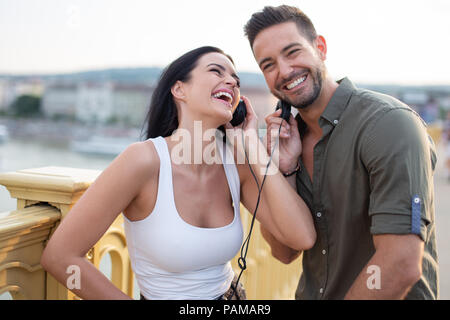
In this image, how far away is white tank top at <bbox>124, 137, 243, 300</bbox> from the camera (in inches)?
62.4

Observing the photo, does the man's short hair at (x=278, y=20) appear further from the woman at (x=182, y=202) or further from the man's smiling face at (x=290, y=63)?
the woman at (x=182, y=202)

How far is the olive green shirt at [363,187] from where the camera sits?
1.48 m

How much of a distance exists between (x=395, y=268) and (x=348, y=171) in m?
0.46

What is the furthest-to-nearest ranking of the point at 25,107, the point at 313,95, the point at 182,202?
1. the point at 25,107
2. the point at 313,95
3. the point at 182,202

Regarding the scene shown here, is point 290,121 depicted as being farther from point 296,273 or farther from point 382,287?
point 296,273

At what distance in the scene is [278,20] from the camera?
1.98m

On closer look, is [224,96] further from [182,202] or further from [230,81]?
[182,202]

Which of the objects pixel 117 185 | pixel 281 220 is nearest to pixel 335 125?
pixel 281 220

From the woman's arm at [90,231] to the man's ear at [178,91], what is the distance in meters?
0.55

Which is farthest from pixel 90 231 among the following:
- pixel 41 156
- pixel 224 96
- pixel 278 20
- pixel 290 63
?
pixel 41 156

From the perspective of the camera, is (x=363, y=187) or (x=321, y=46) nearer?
(x=363, y=187)

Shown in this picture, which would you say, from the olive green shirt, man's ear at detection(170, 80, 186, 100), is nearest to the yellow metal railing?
man's ear at detection(170, 80, 186, 100)

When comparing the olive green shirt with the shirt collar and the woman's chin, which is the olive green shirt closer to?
the shirt collar

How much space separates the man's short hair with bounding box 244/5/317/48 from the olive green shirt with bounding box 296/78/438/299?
1.11 ft
